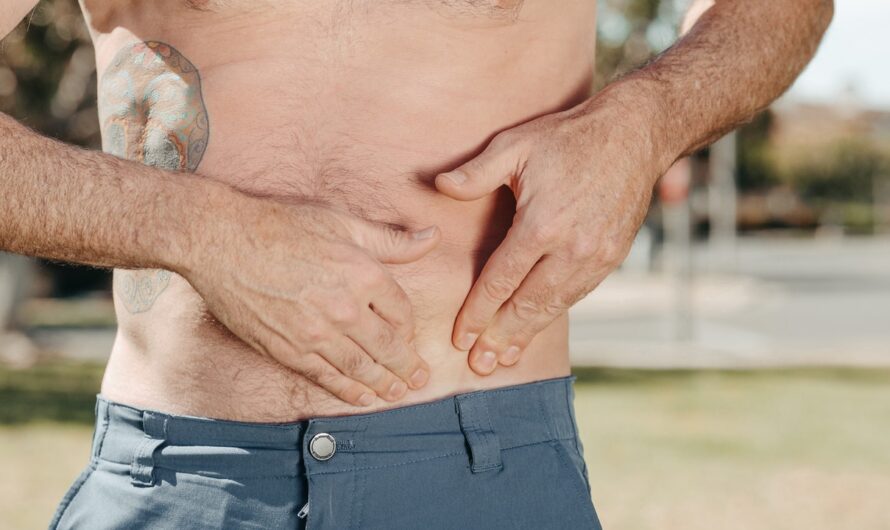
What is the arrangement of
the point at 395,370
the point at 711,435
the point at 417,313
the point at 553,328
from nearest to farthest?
the point at 395,370 → the point at 417,313 → the point at 553,328 → the point at 711,435

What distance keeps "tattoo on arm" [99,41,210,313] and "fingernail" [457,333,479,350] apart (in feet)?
1.60

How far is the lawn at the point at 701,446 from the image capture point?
6109 mm

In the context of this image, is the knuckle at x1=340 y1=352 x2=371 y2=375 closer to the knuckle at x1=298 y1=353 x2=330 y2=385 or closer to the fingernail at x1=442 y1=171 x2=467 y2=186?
the knuckle at x1=298 y1=353 x2=330 y2=385

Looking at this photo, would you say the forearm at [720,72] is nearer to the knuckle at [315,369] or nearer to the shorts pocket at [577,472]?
the shorts pocket at [577,472]

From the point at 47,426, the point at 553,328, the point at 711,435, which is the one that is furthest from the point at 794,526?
the point at 47,426

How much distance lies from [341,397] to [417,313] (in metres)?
0.19

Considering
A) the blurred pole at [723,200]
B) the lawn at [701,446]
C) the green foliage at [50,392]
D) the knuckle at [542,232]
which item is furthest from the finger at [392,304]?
the blurred pole at [723,200]

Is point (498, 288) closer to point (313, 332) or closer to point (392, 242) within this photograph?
point (392, 242)

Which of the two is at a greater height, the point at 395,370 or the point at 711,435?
the point at 395,370

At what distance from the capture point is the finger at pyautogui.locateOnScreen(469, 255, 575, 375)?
155cm

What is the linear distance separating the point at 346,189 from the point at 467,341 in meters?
0.31

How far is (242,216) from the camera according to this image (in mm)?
1403

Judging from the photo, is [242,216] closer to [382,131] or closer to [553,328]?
[382,131]

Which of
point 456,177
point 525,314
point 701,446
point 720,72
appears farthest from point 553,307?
point 701,446
